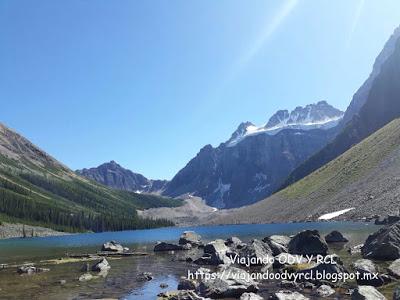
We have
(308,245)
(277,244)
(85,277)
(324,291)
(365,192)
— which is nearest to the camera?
(324,291)

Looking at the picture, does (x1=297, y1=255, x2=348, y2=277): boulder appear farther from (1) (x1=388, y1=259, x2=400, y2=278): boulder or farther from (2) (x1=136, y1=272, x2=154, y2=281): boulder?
(2) (x1=136, y1=272, x2=154, y2=281): boulder

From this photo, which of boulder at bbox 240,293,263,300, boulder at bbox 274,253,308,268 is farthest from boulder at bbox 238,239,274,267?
boulder at bbox 240,293,263,300

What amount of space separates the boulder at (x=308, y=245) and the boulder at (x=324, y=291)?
872 inches

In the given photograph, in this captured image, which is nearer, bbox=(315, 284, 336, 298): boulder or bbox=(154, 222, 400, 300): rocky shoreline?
bbox=(315, 284, 336, 298): boulder

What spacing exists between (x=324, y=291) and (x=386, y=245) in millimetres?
17625

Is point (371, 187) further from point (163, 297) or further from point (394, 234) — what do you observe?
point (163, 297)

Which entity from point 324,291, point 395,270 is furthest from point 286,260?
point 324,291

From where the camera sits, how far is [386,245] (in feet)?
159

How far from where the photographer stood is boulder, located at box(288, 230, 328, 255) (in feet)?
188

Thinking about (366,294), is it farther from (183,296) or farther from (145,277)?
(145,277)

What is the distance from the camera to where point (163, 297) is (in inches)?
1443

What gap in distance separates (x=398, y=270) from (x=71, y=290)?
96.1 feet

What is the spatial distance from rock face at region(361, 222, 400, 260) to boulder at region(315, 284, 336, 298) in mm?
16325

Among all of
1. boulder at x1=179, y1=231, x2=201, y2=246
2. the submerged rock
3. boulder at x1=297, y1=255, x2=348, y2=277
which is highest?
boulder at x1=179, y1=231, x2=201, y2=246
